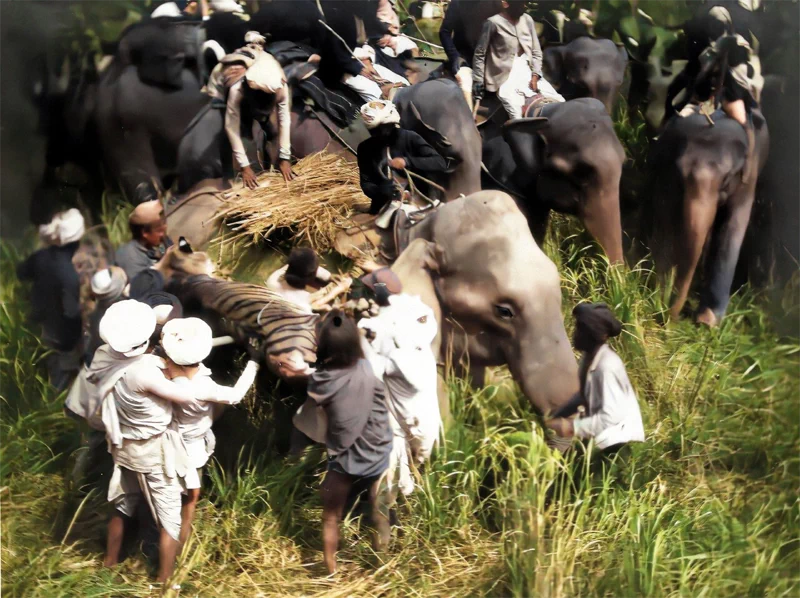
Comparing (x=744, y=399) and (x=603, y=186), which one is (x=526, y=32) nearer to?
(x=603, y=186)

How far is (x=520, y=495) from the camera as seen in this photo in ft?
13.3

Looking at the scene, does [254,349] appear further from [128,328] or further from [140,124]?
[140,124]

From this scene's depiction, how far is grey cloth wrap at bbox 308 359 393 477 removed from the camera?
3.97 metres

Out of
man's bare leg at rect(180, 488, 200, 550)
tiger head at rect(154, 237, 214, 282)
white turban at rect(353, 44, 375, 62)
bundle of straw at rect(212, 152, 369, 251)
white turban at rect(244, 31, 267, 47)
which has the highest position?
white turban at rect(244, 31, 267, 47)

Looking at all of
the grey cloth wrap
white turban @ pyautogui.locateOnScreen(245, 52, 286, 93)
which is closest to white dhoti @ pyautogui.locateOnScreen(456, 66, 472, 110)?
white turban @ pyautogui.locateOnScreen(245, 52, 286, 93)

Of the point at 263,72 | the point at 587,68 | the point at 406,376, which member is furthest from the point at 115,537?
the point at 587,68

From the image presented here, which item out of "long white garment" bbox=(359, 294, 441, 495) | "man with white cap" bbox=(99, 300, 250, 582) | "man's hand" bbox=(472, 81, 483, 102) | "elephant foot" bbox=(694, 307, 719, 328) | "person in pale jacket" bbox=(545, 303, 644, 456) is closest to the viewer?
"man with white cap" bbox=(99, 300, 250, 582)

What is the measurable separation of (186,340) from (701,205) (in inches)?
100

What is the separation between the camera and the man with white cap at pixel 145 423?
396 cm

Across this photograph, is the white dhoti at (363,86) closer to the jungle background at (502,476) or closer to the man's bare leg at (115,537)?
the jungle background at (502,476)

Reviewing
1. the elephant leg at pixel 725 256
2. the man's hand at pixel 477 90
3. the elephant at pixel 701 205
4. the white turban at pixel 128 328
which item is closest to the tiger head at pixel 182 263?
the white turban at pixel 128 328

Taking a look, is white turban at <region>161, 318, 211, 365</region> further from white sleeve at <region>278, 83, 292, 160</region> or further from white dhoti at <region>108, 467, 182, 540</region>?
white sleeve at <region>278, 83, 292, 160</region>

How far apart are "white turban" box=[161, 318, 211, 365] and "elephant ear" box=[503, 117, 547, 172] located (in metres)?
1.68

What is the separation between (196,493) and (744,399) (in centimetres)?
261
